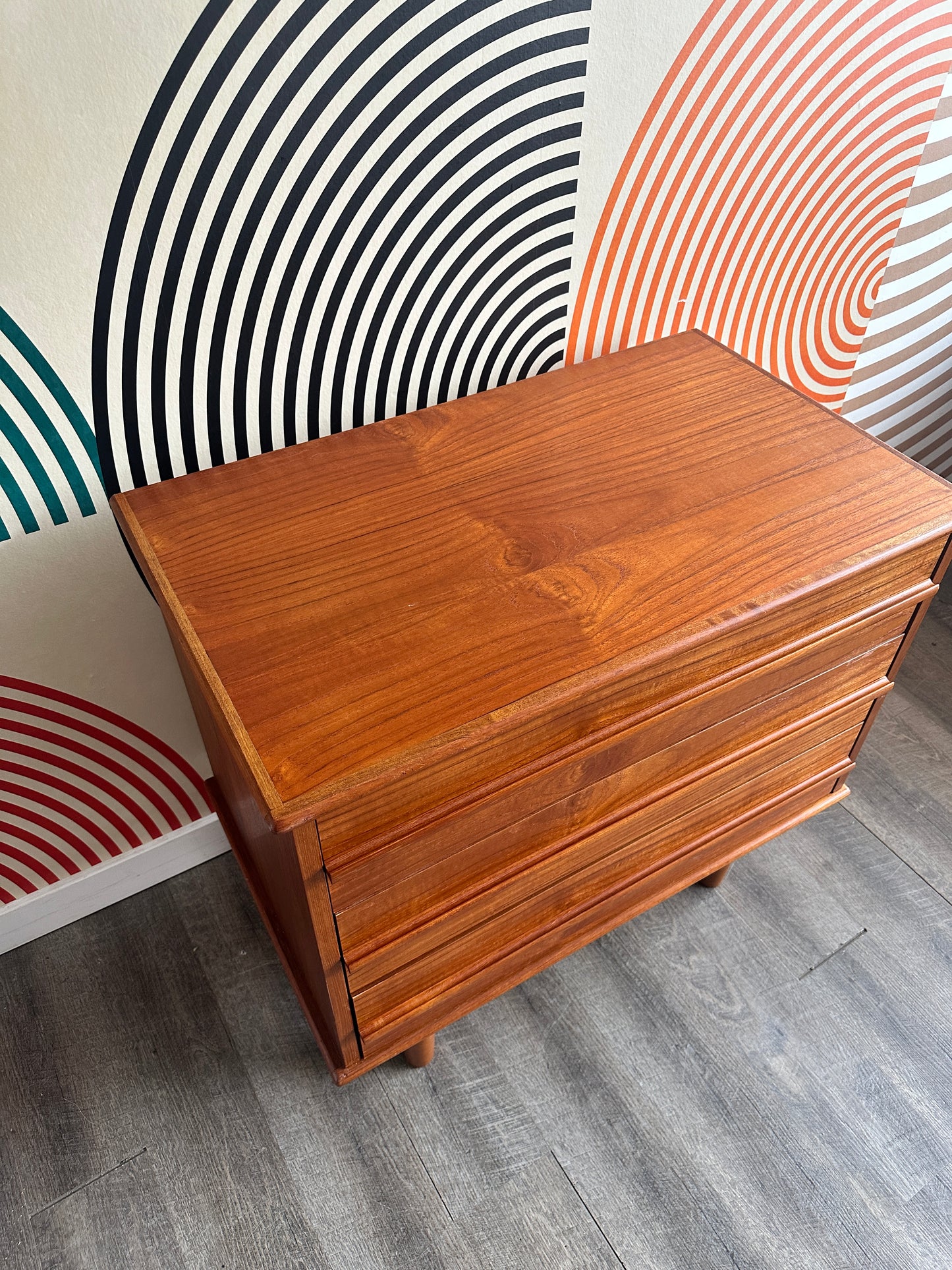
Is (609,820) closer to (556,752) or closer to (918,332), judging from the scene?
(556,752)

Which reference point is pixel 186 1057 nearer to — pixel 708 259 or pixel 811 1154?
pixel 811 1154

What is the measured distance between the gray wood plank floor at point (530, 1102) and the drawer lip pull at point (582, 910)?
0.63 feet

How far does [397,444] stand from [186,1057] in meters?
0.90

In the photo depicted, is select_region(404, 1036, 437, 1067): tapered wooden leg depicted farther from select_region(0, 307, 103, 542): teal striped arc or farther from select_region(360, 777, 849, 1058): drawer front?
select_region(0, 307, 103, 542): teal striped arc

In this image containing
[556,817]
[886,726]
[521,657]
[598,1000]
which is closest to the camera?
[521,657]

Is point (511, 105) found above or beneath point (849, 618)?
above

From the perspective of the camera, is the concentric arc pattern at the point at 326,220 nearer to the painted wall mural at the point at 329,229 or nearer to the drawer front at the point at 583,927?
the painted wall mural at the point at 329,229

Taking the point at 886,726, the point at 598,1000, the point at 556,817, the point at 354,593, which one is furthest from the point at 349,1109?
the point at 886,726

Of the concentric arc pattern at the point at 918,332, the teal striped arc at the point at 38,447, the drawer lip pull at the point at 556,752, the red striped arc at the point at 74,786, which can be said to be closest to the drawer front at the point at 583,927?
the drawer lip pull at the point at 556,752

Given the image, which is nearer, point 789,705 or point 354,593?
point 354,593

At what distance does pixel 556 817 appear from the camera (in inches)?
38.4

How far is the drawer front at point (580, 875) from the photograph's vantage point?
38.8 inches

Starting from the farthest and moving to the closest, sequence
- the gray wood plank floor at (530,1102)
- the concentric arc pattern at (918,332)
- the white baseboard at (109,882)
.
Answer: the concentric arc pattern at (918,332)
the white baseboard at (109,882)
the gray wood plank floor at (530,1102)

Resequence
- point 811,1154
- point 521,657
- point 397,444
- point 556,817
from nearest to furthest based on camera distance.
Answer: point 521,657, point 556,817, point 397,444, point 811,1154
